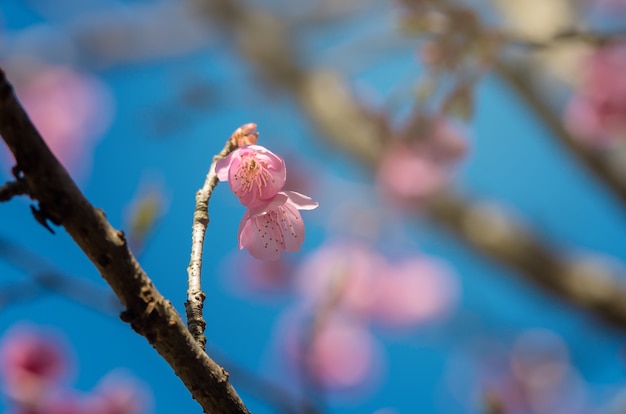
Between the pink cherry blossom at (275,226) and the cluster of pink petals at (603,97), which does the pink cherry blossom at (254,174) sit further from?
the cluster of pink petals at (603,97)

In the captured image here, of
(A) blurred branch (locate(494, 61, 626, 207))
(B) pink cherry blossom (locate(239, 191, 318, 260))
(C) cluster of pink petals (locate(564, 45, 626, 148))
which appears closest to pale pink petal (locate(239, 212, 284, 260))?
(B) pink cherry blossom (locate(239, 191, 318, 260))

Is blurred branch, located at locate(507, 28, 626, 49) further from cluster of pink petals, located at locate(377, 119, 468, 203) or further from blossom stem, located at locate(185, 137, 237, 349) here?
blossom stem, located at locate(185, 137, 237, 349)

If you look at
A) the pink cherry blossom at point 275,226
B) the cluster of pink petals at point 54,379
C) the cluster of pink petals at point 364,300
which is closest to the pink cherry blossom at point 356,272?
the cluster of pink petals at point 364,300

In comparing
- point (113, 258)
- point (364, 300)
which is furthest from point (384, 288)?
point (113, 258)

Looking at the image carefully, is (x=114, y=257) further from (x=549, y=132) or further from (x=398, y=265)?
(x=398, y=265)

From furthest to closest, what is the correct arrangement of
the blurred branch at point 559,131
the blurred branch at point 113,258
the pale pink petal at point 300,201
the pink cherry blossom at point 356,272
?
the pink cherry blossom at point 356,272
the blurred branch at point 559,131
the pale pink petal at point 300,201
the blurred branch at point 113,258

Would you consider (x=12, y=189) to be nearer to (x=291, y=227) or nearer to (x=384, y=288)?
(x=291, y=227)
